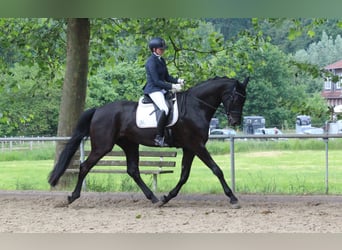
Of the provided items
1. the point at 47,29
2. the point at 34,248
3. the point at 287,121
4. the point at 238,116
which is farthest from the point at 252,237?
the point at 287,121

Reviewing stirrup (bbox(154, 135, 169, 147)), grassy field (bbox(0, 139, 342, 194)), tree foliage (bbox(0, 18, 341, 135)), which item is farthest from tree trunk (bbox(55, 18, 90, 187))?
stirrup (bbox(154, 135, 169, 147))

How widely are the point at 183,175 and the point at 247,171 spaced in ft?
11.4

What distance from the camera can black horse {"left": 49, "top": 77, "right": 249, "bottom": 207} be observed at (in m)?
9.75

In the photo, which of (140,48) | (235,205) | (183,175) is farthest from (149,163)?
(140,48)

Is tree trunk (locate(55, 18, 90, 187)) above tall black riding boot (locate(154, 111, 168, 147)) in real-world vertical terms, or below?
above

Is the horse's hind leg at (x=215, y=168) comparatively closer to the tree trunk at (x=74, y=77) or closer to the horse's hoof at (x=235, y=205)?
the horse's hoof at (x=235, y=205)

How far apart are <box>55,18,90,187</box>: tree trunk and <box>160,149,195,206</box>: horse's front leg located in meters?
3.67

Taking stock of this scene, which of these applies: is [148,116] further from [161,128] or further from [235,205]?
[235,205]

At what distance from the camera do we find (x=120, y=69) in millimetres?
20406

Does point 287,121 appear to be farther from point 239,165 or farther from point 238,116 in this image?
point 238,116

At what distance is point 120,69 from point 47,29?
502cm

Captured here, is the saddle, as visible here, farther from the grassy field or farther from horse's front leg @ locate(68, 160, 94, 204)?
the grassy field

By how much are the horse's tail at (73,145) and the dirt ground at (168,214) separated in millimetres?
506

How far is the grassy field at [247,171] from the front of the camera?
A: 12227 millimetres
